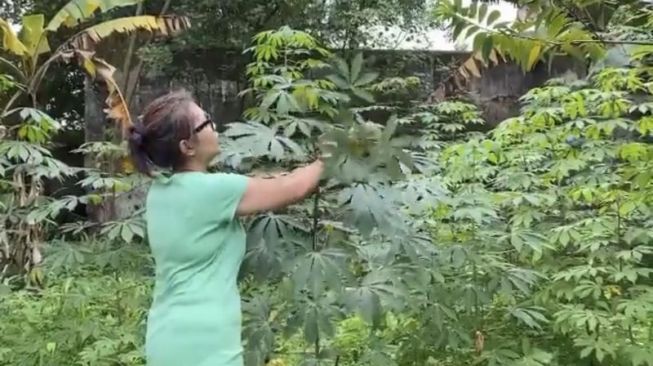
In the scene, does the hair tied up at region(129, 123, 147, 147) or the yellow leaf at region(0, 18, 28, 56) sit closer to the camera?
the hair tied up at region(129, 123, 147, 147)

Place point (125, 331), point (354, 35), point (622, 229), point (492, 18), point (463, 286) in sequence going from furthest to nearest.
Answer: point (354, 35)
point (125, 331)
point (622, 229)
point (463, 286)
point (492, 18)

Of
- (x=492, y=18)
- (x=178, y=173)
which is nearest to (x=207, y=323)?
(x=178, y=173)

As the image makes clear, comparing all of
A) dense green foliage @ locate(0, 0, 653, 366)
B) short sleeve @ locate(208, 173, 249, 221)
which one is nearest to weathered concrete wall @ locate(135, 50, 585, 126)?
dense green foliage @ locate(0, 0, 653, 366)

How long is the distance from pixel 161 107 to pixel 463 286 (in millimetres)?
1352

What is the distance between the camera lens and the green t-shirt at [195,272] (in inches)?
63.7

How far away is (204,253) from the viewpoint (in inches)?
64.6

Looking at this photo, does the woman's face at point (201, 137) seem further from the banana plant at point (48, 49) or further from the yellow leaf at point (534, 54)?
the banana plant at point (48, 49)

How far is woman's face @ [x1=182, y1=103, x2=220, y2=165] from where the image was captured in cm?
168

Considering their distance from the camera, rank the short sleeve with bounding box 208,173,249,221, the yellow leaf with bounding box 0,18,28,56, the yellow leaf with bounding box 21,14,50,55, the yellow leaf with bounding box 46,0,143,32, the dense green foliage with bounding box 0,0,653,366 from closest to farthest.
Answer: the short sleeve with bounding box 208,173,249,221 < the dense green foliage with bounding box 0,0,653,366 < the yellow leaf with bounding box 0,18,28,56 < the yellow leaf with bounding box 21,14,50,55 < the yellow leaf with bounding box 46,0,143,32

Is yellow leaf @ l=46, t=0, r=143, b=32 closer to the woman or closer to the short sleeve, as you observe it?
the woman

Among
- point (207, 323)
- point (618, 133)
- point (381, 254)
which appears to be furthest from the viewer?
point (618, 133)

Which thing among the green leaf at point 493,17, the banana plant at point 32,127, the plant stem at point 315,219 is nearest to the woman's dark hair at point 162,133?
the plant stem at point 315,219

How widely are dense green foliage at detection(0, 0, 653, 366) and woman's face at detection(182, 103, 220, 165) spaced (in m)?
0.25

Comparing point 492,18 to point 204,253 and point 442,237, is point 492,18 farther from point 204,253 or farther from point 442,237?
point 442,237
